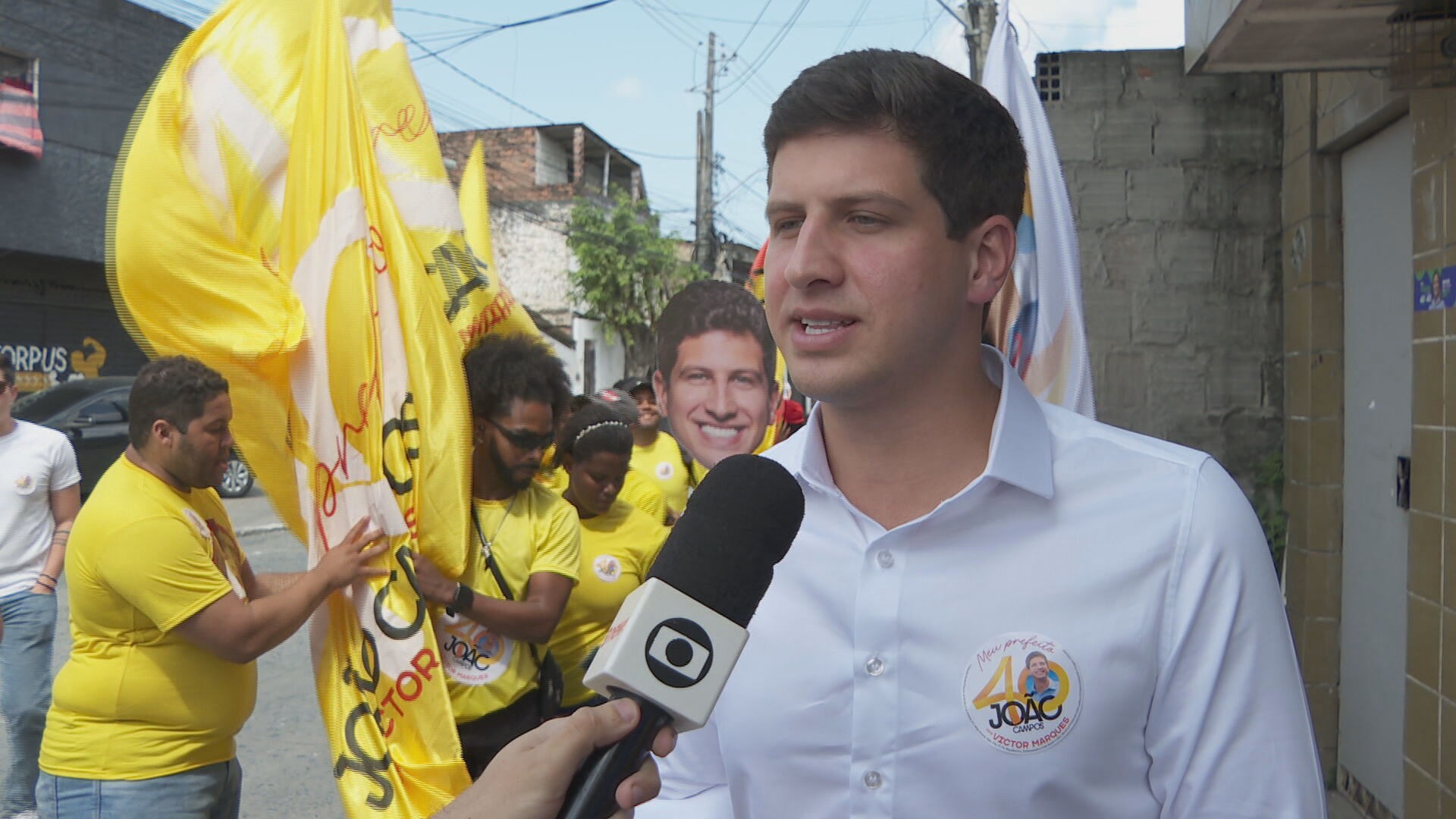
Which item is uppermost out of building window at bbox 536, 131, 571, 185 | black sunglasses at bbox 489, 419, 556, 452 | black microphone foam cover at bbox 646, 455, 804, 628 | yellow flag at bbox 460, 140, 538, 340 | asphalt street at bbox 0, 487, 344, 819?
building window at bbox 536, 131, 571, 185

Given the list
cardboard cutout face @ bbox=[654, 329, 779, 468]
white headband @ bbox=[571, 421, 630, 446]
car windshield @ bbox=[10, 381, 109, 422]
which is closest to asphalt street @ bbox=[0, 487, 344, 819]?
white headband @ bbox=[571, 421, 630, 446]

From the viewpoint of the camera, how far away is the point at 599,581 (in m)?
3.72

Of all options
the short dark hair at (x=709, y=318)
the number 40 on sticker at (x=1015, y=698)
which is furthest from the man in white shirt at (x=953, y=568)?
the short dark hair at (x=709, y=318)

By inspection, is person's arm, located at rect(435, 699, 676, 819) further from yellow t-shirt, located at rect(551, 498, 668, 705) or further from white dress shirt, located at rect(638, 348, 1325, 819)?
yellow t-shirt, located at rect(551, 498, 668, 705)

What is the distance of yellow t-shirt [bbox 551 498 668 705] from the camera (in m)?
3.59

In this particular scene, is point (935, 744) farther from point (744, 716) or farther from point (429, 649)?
point (429, 649)

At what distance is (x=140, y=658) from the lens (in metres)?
2.97

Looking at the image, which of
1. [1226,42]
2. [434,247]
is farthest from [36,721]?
[1226,42]

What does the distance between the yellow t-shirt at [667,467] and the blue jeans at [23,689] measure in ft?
9.03

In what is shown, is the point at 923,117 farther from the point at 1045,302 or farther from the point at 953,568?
the point at 1045,302

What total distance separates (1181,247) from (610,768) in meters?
4.61

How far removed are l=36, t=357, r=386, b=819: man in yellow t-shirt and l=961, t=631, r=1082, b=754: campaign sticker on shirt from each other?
197 centimetres

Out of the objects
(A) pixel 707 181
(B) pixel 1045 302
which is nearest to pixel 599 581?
(B) pixel 1045 302

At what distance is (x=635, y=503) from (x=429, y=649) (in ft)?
→ 7.84
